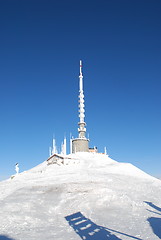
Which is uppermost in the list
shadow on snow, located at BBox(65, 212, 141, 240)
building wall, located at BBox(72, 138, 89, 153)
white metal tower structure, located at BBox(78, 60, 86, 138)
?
white metal tower structure, located at BBox(78, 60, 86, 138)

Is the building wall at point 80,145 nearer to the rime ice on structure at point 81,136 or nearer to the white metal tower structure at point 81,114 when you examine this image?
the rime ice on structure at point 81,136

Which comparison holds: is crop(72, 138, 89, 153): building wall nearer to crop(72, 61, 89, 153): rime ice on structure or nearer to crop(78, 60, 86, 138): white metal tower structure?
crop(72, 61, 89, 153): rime ice on structure

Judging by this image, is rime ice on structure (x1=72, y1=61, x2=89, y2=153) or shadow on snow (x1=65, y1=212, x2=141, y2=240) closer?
shadow on snow (x1=65, y1=212, x2=141, y2=240)

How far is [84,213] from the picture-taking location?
2223cm

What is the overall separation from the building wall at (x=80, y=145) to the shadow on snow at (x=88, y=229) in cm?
Answer: 5529

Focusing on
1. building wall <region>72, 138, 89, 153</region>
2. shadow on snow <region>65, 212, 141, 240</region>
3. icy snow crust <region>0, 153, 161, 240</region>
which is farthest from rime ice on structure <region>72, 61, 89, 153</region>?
shadow on snow <region>65, 212, 141, 240</region>

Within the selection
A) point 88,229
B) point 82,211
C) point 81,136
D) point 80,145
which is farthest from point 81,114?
point 88,229

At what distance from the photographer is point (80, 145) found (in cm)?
7719

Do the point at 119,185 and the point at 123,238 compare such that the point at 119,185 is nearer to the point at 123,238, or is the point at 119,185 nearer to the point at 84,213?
the point at 84,213

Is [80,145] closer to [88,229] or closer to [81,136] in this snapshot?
[81,136]

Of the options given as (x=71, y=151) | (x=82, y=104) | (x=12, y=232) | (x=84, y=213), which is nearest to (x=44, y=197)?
(x=84, y=213)

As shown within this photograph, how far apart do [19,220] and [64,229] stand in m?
4.49

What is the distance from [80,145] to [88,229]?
59550 mm

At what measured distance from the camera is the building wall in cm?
7712
